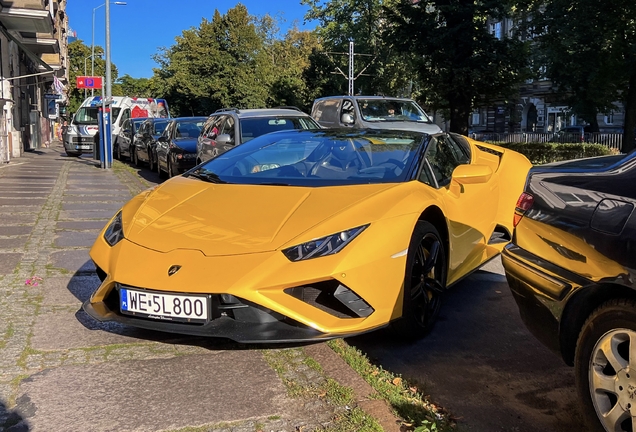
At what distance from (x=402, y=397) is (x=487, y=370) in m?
0.75

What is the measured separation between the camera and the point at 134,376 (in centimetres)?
346

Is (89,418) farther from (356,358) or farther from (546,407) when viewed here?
(546,407)

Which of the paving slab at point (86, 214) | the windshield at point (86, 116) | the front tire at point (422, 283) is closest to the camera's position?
the front tire at point (422, 283)

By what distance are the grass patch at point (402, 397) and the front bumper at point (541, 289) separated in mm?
653

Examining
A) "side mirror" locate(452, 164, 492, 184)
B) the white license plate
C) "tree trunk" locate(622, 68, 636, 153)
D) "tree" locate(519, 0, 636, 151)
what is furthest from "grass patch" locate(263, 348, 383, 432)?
"tree trunk" locate(622, 68, 636, 153)

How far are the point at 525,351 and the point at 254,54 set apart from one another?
5100 cm

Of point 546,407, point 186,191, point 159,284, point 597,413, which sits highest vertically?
point 186,191

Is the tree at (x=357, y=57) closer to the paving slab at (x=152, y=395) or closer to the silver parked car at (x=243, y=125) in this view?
the silver parked car at (x=243, y=125)

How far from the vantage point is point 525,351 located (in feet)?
13.2

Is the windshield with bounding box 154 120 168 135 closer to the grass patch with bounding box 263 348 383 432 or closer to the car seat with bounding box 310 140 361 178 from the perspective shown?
the car seat with bounding box 310 140 361 178

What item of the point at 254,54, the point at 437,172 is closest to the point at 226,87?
the point at 254,54

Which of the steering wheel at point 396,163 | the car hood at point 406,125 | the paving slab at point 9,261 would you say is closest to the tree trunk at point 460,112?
the car hood at point 406,125

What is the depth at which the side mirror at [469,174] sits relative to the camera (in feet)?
14.6

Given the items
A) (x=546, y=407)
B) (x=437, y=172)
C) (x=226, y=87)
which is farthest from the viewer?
(x=226, y=87)
